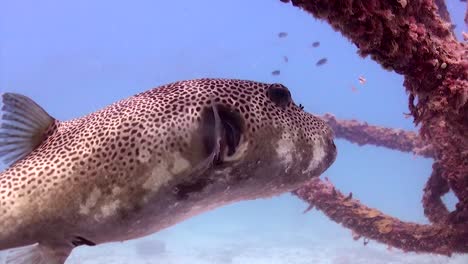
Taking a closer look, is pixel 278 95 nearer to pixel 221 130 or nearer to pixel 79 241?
pixel 221 130

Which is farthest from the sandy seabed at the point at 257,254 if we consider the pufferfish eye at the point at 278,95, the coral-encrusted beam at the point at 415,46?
the pufferfish eye at the point at 278,95

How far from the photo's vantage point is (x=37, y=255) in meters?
2.70

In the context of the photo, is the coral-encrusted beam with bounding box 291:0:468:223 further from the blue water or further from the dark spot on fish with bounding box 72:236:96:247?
the blue water

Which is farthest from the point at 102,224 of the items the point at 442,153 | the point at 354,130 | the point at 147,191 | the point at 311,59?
the point at 311,59

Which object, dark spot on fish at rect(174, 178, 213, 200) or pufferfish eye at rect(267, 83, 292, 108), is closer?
dark spot on fish at rect(174, 178, 213, 200)

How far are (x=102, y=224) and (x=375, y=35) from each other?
2140 mm

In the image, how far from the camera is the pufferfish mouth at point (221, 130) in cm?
257

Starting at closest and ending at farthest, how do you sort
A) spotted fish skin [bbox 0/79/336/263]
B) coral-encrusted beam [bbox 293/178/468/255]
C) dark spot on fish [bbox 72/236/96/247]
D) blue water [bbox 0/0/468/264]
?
spotted fish skin [bbox 0/79/336/263] → dark spot on fish [bbox 72/236/96/247] → coral-encrusted beam [bbox 293/178/468/255] → blue water [bbox 0/0/468/264]

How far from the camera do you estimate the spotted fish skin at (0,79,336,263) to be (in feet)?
8.25

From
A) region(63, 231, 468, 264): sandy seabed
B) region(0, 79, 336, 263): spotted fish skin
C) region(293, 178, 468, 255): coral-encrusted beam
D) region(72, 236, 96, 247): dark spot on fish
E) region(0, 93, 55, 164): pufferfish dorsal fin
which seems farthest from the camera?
region(63, 231, 468, 264): sandy seabed

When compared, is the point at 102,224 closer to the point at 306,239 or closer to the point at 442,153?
the point at 442,153

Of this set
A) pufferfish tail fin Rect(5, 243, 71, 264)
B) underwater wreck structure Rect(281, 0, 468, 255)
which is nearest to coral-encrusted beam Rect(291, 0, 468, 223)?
underwater wreck structure Rect(281, 0, 468, 255)

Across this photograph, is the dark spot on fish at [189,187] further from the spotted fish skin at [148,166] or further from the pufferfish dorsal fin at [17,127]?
the pufferfish dorsal fin at [17,127]

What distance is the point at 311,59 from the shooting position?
159m
